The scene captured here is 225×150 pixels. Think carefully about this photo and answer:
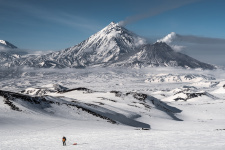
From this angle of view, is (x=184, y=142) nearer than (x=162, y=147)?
No

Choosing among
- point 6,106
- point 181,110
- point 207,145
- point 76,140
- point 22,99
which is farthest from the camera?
point 181,110

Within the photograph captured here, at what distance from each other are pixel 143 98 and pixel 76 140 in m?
110

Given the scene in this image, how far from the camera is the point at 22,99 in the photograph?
73750 mm

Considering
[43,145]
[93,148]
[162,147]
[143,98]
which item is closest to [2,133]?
[43,145]

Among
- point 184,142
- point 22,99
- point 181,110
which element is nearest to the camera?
point 184,142

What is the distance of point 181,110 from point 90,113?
78493 mm

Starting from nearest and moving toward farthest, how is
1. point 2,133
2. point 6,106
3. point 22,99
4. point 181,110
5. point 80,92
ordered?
point 2,133 < point 6,106 < point 22,99 < point 181,110 < point 80,92

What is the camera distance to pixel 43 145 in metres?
33.0

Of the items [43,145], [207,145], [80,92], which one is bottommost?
[43,145]

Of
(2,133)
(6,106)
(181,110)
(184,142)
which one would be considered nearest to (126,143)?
(184,142)

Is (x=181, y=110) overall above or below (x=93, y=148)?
above

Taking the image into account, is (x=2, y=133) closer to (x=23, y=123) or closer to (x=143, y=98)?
(x=23, y=123)

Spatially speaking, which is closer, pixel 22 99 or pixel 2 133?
pixel 2 133

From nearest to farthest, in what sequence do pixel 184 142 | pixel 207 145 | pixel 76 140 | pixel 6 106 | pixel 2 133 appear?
1. pixel 207 145
2. pixel 184 142
3. pixel 76 140
4. pixel 2 133
5. pixel 6 106
